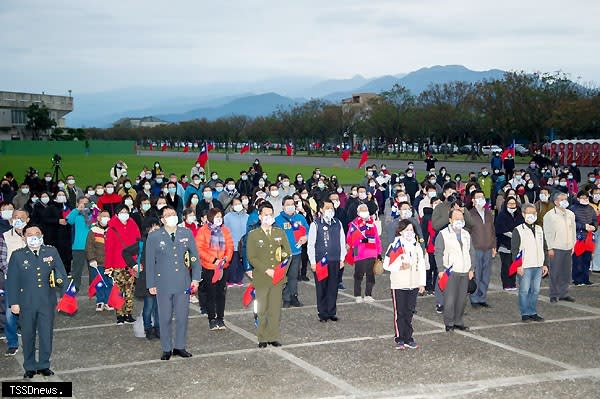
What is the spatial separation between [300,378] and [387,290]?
17.7 feet

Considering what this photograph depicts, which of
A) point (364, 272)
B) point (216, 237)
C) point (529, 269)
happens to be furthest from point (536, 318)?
point (216, 237)

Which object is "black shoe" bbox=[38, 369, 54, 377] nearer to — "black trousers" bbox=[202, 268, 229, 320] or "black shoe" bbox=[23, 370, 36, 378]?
"black shoe" bbox=[23, 370, 36, 378]

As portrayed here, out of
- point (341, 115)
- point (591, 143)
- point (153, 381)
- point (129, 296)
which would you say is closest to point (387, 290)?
A: point (129, 296)

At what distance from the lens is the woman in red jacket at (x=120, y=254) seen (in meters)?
10.6

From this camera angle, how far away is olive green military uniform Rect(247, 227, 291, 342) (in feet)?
31.3

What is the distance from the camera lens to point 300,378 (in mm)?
8180

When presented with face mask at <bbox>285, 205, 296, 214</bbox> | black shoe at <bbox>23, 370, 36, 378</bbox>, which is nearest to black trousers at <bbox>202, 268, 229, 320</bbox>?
face mask at <bbox>285, 205, 296, 214</bbox>

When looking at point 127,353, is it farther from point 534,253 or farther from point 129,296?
point 534,253

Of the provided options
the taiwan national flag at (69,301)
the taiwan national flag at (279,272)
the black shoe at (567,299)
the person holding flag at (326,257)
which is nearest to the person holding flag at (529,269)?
the black shoe at (567,299)

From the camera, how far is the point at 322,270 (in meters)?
11.0

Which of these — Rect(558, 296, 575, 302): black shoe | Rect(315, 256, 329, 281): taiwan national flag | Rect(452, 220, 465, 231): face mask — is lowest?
Rect(558, 296, 575, 302): black shoe

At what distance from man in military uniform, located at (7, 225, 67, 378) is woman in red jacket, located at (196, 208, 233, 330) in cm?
250

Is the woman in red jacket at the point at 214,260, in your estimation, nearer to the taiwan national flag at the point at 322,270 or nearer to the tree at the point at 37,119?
the taiwan national flag at the point at 322,270

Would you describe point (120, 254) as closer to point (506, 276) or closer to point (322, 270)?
point (322, 270)
